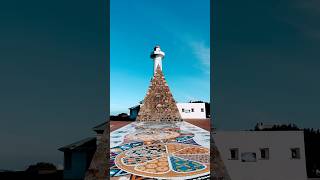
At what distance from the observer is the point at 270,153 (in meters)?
10.4

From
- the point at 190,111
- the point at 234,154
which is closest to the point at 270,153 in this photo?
the point at 234,154

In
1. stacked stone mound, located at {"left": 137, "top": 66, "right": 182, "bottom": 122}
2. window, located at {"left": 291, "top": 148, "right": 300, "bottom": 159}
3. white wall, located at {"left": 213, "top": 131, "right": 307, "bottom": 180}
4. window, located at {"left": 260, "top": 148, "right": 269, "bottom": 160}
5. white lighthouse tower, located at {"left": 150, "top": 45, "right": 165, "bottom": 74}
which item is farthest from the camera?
white lighthouse tower, located at {"left": 150, "top": 45, "right": 165, "bottom": 74}

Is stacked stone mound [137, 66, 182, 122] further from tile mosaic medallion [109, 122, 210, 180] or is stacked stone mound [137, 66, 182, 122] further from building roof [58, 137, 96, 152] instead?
tile mosaic medallion [109, 122, 210, 180]

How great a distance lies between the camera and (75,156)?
8.88 meters

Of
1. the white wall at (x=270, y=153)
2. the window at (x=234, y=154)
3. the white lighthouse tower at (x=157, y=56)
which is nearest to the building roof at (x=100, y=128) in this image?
the white wall at (x=270, y=153)

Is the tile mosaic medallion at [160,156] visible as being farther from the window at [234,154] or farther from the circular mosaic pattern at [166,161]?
the window at [234,154]

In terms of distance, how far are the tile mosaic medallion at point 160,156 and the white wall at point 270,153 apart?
2847 millimetres

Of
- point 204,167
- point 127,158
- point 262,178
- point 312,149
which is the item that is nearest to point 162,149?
point 127,158

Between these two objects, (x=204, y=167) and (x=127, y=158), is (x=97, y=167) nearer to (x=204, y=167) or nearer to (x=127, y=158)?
(x=127, y=158)

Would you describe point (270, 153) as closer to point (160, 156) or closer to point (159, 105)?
point (159, 105)

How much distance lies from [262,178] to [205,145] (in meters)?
4.75

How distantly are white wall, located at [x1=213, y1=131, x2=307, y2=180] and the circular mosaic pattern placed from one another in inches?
169

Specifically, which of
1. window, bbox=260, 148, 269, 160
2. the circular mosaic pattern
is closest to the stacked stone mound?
window, bbox=260, 148, 269, 160

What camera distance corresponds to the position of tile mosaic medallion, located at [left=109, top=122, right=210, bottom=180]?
495 cm
